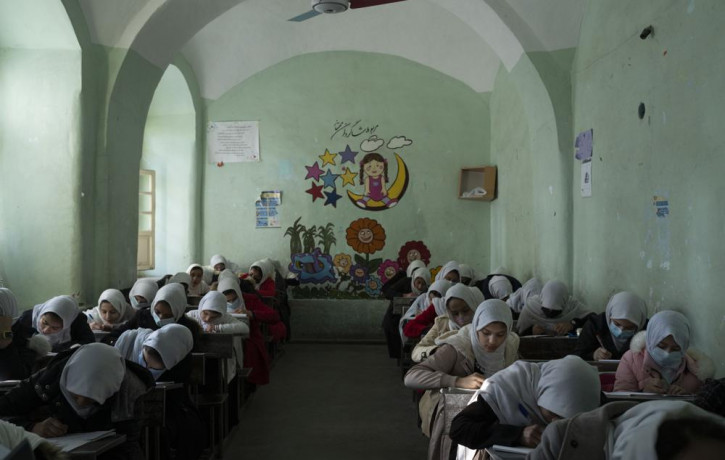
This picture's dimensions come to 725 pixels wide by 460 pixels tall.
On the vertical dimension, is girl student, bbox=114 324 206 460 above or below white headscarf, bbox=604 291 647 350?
below

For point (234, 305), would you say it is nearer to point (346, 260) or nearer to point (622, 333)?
point (346, 260)

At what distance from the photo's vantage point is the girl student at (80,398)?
2920 mm

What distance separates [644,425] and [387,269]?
29.6 feet

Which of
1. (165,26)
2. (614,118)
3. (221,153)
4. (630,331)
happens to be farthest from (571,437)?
(221,153)

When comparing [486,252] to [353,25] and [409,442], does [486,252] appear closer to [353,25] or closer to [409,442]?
[353,25]

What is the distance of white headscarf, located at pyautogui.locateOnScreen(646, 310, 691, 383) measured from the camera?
373 cm

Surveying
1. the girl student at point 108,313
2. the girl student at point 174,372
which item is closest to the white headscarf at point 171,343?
the girl student at point 174,372

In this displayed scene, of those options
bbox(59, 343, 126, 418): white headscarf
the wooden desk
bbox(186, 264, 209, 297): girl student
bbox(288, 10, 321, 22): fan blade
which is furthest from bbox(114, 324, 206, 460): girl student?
bbox(288, 10, 321, 22): fan blade

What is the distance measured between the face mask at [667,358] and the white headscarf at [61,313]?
3.86 meters

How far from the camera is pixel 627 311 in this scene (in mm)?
4555

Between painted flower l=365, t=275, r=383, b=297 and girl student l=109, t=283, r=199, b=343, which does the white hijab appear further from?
painted flower l=365, t=275, r=383, b=297

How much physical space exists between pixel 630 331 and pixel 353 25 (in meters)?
6.99

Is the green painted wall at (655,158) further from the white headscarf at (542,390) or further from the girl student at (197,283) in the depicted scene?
the girl student at (197,283)

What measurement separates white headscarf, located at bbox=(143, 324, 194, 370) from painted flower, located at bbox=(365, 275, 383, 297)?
21.6 ft
